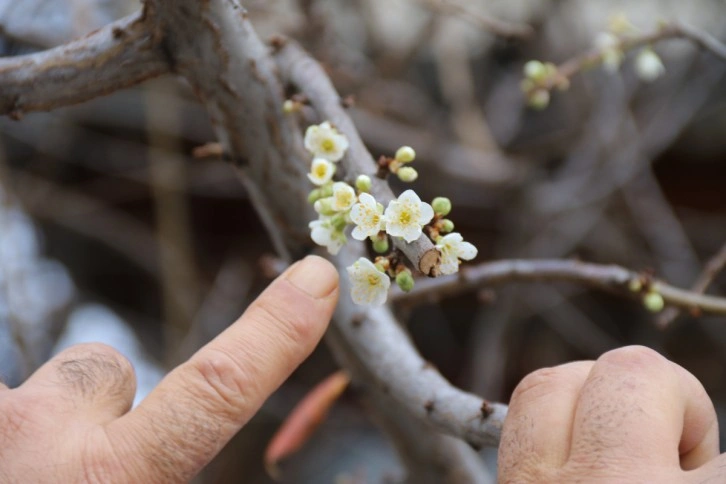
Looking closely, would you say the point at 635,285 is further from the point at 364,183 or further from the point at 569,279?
the point at 364,183

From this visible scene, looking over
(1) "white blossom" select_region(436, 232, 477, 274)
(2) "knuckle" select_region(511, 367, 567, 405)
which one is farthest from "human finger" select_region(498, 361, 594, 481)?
(1) "white blossom" select_region(436, 232, 477, 274)

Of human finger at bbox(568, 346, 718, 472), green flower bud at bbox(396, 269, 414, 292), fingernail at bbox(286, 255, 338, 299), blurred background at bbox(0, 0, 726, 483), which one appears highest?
green flower bud at bbox(396, 269, 414, 292)

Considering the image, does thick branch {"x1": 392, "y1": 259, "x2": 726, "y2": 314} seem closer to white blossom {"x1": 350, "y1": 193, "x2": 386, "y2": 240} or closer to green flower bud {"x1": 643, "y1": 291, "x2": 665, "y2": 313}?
green flower bud {"x1": 643, "y1": 291, "x2": 665, "y2": 313}

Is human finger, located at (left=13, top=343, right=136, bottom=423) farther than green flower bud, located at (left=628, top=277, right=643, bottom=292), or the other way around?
green flower bud, located at (left=628, top=277, right=643, bottom=292)

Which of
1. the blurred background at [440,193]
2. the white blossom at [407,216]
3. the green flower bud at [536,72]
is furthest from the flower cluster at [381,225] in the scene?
the blurred background at [440,193]

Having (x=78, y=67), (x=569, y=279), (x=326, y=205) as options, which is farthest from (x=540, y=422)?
(x=78, y=67)

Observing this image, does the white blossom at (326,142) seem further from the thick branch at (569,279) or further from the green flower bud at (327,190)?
the thick branch at (569,279)
